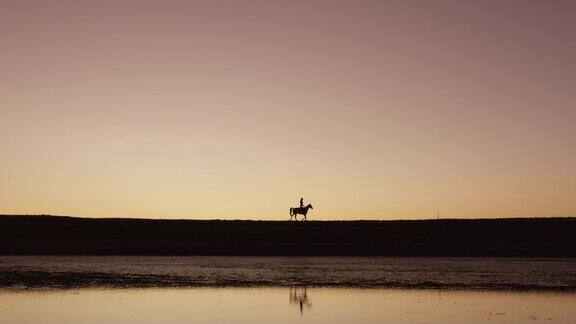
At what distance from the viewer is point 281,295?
2467 cm

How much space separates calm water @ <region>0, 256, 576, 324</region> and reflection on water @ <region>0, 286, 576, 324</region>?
3cm

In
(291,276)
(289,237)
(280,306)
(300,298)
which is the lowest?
(280,306)

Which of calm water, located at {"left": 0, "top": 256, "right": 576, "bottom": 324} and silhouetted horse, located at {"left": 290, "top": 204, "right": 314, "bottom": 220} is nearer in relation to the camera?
calm water, located at {"left": 0, "top": 256, "right": 576, "bottom": 324}

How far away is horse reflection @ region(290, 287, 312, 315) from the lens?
22062mm

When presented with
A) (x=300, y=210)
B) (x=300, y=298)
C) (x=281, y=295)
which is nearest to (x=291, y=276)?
(x=281, y=295)

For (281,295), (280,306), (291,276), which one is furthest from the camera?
(291,276)

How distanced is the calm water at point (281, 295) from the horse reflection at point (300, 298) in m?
0.03

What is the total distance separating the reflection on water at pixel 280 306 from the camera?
63.4 feet

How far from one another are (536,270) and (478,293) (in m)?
13.2

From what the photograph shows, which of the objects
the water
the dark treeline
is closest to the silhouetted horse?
the dark treeline

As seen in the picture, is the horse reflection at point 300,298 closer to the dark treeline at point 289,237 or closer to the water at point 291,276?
the water at point 291,276

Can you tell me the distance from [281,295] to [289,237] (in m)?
37.9

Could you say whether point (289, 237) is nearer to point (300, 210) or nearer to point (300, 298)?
point (300, 210)

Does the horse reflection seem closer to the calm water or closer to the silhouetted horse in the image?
the calm water
